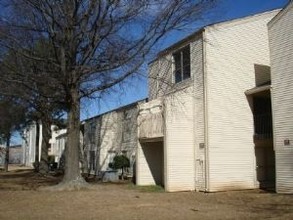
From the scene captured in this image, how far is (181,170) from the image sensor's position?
2542 cm

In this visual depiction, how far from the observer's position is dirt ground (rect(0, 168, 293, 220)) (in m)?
15.1

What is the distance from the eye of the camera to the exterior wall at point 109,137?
3709 centimetres

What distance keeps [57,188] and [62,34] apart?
788cm

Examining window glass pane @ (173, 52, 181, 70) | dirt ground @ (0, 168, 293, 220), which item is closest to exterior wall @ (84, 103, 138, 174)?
window glass pane @ (173, 52, 181, 70)

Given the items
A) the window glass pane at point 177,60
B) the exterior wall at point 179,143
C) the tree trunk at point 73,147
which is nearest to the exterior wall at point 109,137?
the window glass pane at point 177,60

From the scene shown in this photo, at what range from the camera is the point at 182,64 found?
91.2 ft

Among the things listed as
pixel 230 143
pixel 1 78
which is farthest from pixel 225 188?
pixel 1 78

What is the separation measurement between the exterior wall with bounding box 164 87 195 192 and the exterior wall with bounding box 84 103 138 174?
10472mm

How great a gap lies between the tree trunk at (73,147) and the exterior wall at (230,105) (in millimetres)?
7036

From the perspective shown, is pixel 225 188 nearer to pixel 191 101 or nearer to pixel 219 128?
pixel 219 128

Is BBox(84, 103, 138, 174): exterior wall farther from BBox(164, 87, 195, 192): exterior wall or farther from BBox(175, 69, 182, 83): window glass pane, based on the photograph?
BBox(164, 87, 195, 192): exterior wall

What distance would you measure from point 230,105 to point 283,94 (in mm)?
3616

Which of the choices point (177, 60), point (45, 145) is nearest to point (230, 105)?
point (177, 60)

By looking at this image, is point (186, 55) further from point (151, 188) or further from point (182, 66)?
point (151, 188)
